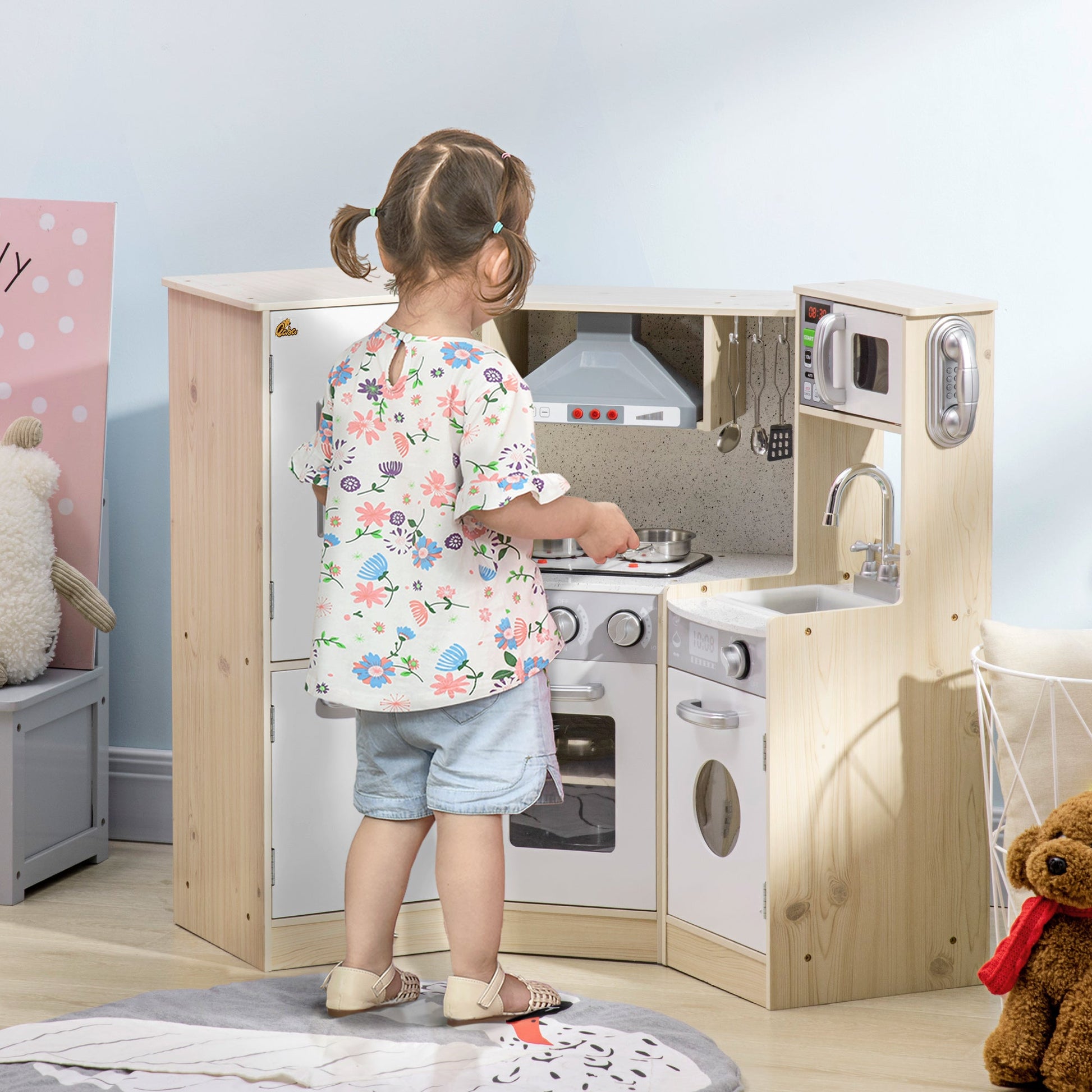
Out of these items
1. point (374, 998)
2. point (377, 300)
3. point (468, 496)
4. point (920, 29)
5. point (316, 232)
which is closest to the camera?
point (468, 496)

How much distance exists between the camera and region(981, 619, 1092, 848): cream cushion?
2.26 metres

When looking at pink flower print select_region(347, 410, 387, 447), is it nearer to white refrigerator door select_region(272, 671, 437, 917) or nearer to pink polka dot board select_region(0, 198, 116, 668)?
white refrigerator door select_region(272, 671, 437, 917)

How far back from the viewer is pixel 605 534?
221 cm

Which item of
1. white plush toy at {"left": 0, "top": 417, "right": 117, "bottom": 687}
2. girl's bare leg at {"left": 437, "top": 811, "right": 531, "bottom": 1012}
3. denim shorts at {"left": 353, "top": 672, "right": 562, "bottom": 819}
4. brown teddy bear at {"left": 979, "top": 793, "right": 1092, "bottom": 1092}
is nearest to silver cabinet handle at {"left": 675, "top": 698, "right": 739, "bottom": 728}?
denim shorts at {"left": 353, "top": 672, "right": 562, "bottom": 819}

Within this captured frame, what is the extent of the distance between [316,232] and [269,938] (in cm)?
141

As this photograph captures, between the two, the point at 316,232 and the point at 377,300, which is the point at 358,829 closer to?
the point at 377,300

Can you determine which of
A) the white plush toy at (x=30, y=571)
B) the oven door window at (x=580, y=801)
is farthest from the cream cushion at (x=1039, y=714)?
the white plush toy at (x=30, y=571)

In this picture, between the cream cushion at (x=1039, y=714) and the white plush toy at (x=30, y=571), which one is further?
the white plush toy at (x=30, y=571)

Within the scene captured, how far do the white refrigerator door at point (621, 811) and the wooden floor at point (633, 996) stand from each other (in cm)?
12

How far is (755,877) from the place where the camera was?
95.6 inches

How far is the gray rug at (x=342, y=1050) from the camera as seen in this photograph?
2.15 metres

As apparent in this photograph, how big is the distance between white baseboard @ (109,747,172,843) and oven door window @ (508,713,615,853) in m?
0.96

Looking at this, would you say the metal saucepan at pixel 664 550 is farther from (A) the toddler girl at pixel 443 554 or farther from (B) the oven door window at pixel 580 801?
(A) the toddler girl at pixel 443 554

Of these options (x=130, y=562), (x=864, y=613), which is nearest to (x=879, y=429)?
(x=864, y=613)
